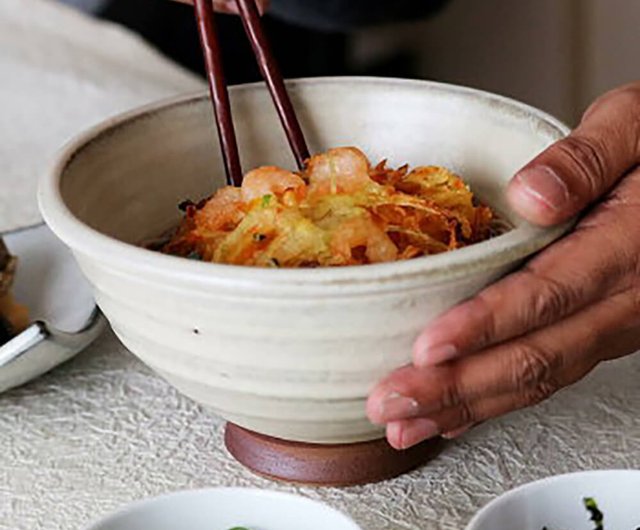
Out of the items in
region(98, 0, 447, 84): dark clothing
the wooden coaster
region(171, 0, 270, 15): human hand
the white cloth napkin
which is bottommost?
region(98, 0, 447, 84): dark clothing

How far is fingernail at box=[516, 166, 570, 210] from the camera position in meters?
0.67

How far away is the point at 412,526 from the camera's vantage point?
2.35ft

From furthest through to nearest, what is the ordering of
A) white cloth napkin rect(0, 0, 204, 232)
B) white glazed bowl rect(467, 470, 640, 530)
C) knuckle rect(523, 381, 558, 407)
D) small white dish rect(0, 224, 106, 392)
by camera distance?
1. white cloth napkin rect(0, 0, 204, 232)
2. small white dish rect(0, 224, 106, 392)
3. knuckle rect(523, 381, 558, 407)
4. white glazed bowl rect(467, 470, 640, 530)

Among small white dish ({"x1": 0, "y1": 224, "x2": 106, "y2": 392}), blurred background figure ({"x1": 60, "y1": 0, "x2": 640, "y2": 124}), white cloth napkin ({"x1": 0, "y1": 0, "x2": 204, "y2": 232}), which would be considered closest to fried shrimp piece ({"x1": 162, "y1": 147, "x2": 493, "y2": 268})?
small white dish ({"x1": 0, "y1": 224, "x2": 106, "y2": 392})

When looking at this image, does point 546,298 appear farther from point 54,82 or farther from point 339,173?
point 54,82

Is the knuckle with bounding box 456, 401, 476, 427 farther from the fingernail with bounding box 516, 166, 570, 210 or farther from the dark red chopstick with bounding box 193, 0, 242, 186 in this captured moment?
the dark red chopstick with bounding box 193, 0, 242, 186

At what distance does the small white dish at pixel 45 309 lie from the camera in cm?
82

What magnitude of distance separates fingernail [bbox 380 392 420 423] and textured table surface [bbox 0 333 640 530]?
10cm

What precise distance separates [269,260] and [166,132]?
0.21 metres

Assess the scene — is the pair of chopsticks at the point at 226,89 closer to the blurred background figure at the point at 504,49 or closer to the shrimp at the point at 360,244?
the shrimp at the point at 360,244

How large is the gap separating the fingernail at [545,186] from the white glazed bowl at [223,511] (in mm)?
207

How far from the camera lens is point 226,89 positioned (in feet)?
2.83

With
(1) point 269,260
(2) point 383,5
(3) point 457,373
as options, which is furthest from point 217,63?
(2) point 383,5

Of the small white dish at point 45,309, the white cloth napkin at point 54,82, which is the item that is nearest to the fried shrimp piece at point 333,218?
the small white dish at point 45,309
